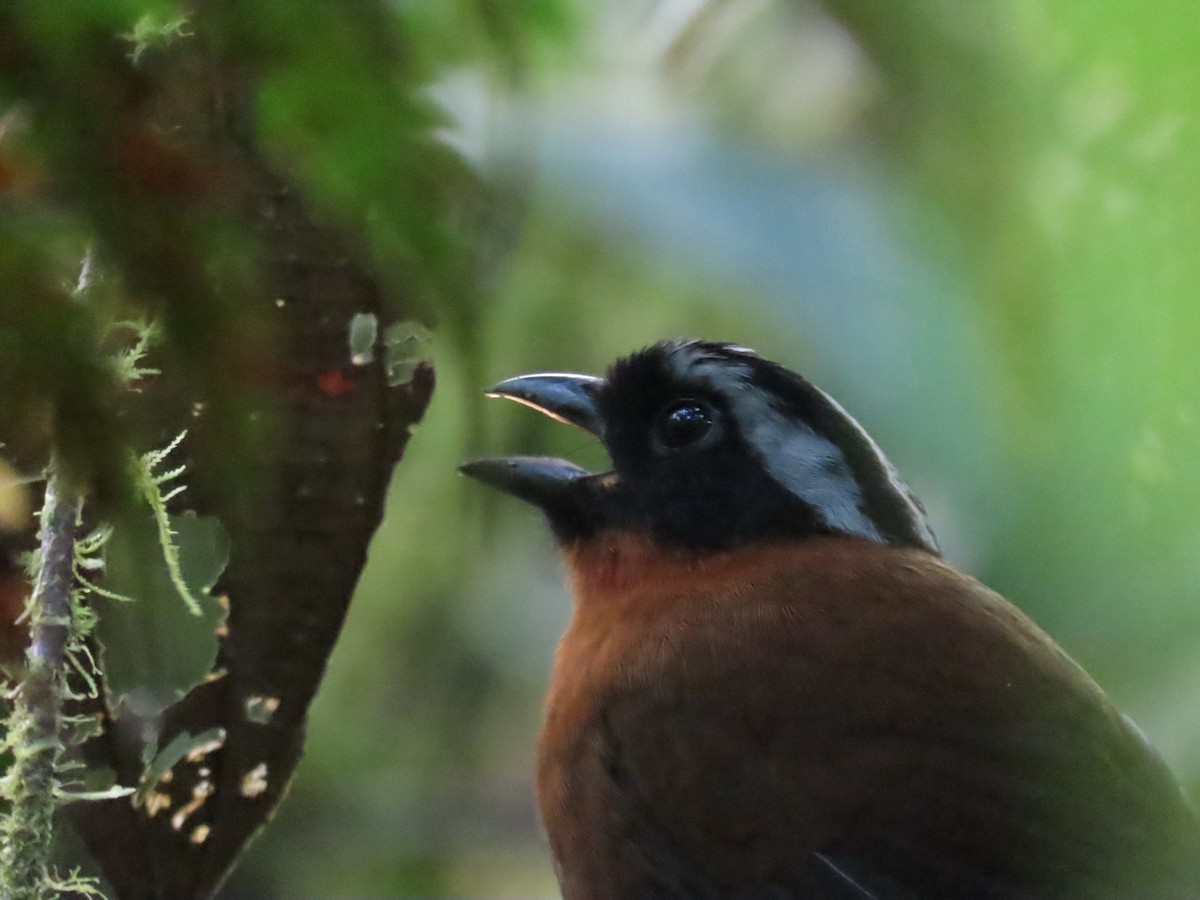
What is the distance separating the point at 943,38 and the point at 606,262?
104 cm

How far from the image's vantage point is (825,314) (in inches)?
47.3

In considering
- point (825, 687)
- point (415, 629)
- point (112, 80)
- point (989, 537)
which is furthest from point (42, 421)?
point (415, 629)

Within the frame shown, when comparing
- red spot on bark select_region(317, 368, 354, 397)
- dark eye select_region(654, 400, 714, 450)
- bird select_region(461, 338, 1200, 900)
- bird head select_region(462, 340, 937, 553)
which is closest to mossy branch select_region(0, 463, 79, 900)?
red spot on bark select_region(317, 368, 354, 397)

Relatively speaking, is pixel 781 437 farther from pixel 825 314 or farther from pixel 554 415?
pixel 825 314

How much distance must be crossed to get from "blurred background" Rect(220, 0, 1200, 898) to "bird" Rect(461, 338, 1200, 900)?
11 cm

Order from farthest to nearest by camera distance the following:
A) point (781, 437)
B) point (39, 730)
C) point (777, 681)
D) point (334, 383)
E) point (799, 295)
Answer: point (781, 437) < point (777, 681) < point (799, 295) < point (334, 383) < point (39, 730)

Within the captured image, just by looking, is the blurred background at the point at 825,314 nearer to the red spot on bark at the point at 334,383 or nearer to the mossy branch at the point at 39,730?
the red spot on bark at the point at 334,383

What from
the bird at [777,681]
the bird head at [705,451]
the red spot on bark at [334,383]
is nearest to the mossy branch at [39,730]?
the red spot on bark at [334,383]

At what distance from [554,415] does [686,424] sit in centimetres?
17

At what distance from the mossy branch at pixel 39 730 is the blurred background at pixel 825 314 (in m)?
0.32

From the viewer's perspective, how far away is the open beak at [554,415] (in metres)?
1.67

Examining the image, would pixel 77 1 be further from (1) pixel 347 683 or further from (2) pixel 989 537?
(1) pixel 347 683

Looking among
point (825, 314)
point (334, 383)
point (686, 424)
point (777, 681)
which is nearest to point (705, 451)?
point (686, 424)

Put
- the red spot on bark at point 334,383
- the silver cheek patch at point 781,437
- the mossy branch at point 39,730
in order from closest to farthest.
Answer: the mossy branch at point 39,730, the red spot on bark at point 334,383, the silver cheek patch at point 781,437
